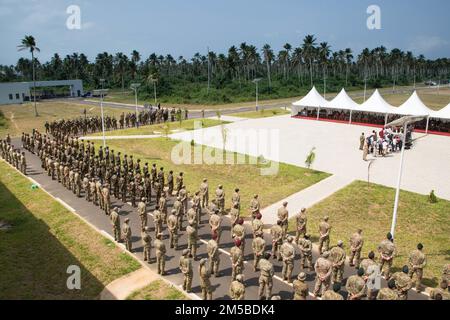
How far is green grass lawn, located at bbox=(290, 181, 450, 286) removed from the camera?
12.5 m

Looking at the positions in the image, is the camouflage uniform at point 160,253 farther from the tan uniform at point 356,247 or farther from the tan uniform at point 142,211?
the tan uniform at point 356,247

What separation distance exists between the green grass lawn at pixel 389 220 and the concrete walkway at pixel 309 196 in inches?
16.8

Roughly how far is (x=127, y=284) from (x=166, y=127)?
21556 mm

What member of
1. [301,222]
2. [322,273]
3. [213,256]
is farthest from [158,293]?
[301,222]

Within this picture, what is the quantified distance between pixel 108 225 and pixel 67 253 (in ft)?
7.58

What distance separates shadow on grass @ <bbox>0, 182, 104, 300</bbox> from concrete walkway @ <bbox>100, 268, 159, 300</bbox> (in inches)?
11.8

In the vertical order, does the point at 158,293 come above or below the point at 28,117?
below

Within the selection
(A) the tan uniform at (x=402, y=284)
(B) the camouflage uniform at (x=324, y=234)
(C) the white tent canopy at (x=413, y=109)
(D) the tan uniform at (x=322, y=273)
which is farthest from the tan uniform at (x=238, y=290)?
(C) the white tent canopy at (x=413, y=109)

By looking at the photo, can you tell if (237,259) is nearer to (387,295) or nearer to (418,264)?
(387,295)

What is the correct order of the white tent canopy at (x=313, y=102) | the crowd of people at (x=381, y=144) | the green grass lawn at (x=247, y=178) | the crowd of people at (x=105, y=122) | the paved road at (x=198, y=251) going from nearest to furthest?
the paved road at (x=198, y=251)
the green grass lawn at (x=247, y=178)
the crowd of people at (x=381, y=144)
the crowd of people at (x=105, y=122)
the white tent canopy at (x=313, y=102)

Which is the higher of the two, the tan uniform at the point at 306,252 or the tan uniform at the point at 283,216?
the tan uniform at the point at 283,216

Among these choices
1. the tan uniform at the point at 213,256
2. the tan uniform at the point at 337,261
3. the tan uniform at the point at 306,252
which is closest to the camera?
the tan uniform at the point at 337,261

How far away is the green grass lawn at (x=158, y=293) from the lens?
383 inches

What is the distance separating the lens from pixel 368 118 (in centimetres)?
3691
